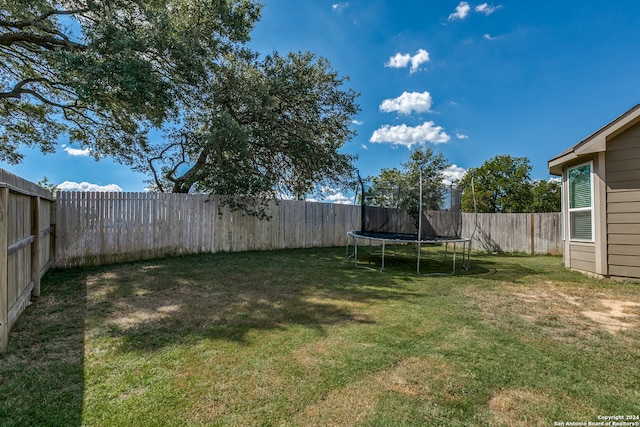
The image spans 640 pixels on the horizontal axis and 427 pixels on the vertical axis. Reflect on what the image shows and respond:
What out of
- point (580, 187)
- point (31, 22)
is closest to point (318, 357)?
point (580, 187)

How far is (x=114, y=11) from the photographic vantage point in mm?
6148

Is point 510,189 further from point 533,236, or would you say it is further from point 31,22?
point 31,22

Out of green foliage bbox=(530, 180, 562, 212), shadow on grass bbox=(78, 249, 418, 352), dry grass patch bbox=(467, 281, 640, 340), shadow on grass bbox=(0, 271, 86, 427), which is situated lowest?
dry grass patch bbox=(467, 281, 640, 340)

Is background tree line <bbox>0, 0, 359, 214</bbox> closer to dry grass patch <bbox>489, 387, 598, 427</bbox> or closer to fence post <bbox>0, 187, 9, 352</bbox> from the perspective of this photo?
fence post <bbox>0, 187, 9, 352</bbox>

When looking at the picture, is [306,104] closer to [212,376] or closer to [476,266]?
[476,266]

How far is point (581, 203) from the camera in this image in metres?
5.67

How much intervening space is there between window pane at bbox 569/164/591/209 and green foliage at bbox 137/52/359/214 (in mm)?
5547

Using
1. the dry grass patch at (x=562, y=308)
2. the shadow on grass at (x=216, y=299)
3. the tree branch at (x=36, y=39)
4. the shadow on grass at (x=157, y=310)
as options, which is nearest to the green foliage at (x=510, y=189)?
the shadow on grass at (x=157, y=310)

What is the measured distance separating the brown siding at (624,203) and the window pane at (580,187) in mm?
422

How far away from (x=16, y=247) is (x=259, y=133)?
5.84 m

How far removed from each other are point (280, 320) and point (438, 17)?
29.4 ft

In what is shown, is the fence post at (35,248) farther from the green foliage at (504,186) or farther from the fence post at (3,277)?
the green foliage at (504,186)

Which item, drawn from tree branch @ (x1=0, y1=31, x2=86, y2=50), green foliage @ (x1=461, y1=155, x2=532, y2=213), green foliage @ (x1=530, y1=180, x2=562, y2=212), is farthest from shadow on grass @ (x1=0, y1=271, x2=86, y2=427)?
green foliage @ (x1=530, y1=180, x2=562, y2=212)

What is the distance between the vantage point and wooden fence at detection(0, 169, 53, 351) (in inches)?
87.0
